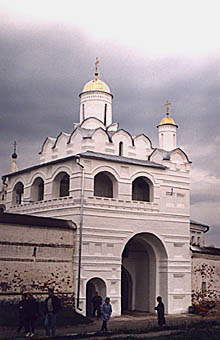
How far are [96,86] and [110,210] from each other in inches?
268

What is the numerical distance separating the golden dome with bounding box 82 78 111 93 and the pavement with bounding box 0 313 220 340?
10643 mm

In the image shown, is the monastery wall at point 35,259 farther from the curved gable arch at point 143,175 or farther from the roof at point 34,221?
the curved gable arch at point 143,175

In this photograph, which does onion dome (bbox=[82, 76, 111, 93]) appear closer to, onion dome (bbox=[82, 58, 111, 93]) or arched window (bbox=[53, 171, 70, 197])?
onion dome (bbox=[82, 58, 111, 93])

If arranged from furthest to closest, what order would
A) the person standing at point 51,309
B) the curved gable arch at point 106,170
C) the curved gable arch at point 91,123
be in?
the curved gable arch at point 91,123 → the curved gable arch at point 106,170 → the person standing at point 51,309

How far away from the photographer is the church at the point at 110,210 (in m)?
19.0

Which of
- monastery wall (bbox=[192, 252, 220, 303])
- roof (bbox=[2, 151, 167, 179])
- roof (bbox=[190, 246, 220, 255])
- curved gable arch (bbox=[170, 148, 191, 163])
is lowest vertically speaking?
monastery wall (bbox=[192, 252, 220, 303])

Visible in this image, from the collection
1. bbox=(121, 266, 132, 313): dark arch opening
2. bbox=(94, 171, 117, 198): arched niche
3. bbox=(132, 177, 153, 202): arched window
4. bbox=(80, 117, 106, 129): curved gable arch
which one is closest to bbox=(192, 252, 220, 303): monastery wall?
bbox=(121, 266, 132, 313): dark arch opening

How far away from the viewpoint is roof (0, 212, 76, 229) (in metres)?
17.4

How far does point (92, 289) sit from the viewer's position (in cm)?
2036

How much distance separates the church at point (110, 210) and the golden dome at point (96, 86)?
49 millimetres

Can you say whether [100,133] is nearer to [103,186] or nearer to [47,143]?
[103,186]

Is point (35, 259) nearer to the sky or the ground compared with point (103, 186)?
nearer to the ground

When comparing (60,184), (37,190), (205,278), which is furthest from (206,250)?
(37,190)

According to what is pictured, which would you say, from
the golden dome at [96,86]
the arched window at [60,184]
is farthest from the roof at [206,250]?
the golden dome at [96,86]
